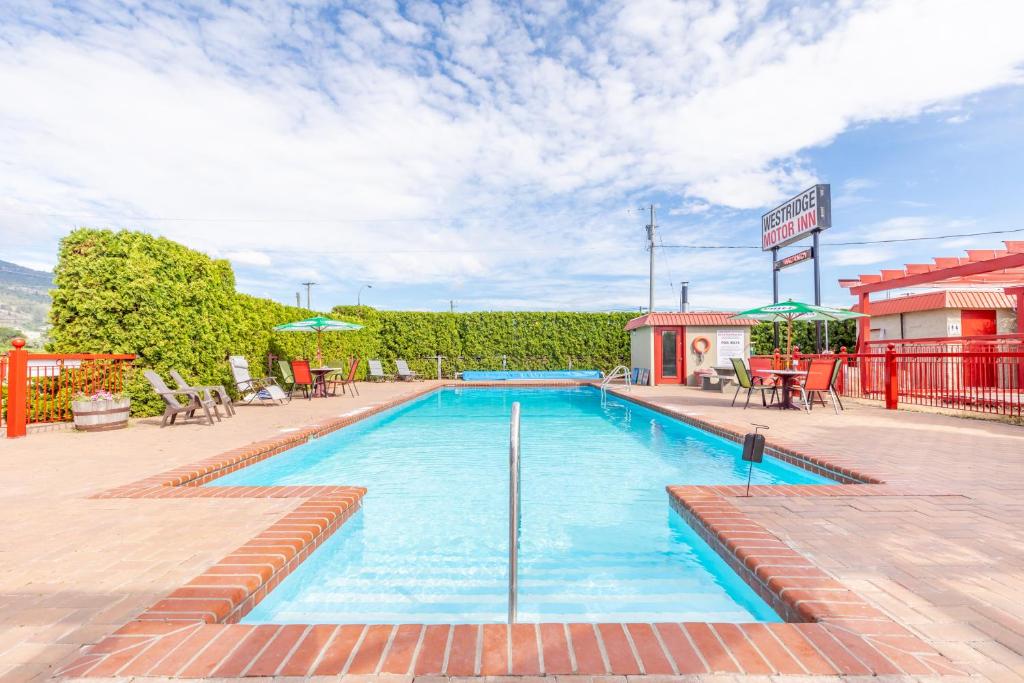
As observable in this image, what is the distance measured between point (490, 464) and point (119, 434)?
5.08 metres

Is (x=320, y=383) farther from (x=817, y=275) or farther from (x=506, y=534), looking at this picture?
(x=817, y=275)

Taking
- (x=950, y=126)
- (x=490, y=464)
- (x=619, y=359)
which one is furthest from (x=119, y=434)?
(x=950, y=126)

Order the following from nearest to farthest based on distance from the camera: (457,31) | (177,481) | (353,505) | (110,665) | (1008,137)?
(110,665) < (353,505) < (177,481) < (457,31) < (1008,137)

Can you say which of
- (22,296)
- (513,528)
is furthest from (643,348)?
(22,296)

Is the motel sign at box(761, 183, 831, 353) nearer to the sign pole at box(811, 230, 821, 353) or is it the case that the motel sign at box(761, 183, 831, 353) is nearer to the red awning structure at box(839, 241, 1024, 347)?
the sign pole at box(811, 230, 821, 353)

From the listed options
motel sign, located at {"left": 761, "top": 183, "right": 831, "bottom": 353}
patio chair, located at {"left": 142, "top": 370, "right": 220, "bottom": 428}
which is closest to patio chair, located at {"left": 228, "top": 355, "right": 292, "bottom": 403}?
patio chair, located at {"left": 142, "top": 370, "right": 220, "bottom": 428}

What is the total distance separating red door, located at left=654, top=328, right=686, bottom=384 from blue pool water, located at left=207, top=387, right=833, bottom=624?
30.7 ft

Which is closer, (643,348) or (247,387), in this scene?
(247,387)

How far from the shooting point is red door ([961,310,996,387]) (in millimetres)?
8500

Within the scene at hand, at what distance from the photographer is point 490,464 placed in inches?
230

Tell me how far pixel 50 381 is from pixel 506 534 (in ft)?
25.1

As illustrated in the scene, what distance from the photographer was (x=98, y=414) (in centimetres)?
688

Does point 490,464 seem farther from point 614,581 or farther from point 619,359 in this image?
point 619,359

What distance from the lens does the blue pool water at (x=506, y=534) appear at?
2.56m
